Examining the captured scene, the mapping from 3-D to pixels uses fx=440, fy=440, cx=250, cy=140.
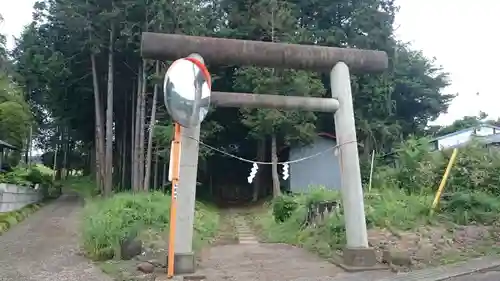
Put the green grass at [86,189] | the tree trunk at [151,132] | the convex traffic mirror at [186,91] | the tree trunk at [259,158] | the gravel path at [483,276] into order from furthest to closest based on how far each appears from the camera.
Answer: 1. the green grass at [86,189]
2. the tree trunk at [259,158]
3. the tree trunk at [151,132]
4. the gravel path at [483,276]
5. the convex traffic mirror at [186,91]

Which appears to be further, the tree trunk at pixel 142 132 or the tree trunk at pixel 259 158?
the tree trunk at pixel 259 158

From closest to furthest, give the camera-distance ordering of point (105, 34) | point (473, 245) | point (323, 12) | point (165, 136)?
point (473, 245) < point (165, 136) < point (105, 34) < point (323, 12)

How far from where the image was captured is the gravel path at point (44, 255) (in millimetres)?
6957

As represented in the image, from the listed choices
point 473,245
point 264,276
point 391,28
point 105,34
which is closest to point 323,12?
point 391,28

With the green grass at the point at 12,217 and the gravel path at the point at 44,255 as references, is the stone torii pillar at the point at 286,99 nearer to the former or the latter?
the gravel path at the point at 44,255

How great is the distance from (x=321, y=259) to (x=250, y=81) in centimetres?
1293

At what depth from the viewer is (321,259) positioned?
7.99 metres

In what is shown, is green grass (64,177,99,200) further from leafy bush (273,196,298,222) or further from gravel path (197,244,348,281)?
gravel path (197,244,348,281)

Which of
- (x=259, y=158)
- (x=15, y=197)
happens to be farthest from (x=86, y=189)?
(x=259, y=158)

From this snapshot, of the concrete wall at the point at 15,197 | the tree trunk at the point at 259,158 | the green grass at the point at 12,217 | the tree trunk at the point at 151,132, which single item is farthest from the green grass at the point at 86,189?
the tree trunk at the point at 259,158

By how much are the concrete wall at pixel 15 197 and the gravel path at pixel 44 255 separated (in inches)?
36.7

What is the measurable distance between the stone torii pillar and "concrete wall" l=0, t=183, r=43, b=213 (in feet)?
32.4

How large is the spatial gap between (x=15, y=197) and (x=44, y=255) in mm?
8815

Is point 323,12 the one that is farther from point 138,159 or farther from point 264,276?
point 264,276
